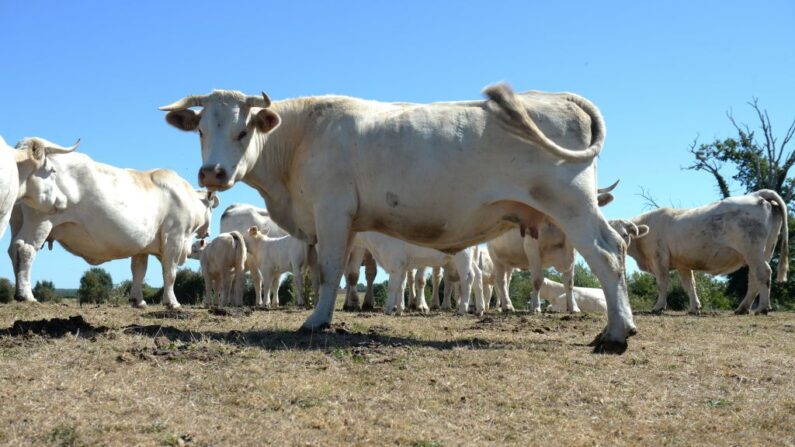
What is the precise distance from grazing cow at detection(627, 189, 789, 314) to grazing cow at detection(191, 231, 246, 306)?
385 inches

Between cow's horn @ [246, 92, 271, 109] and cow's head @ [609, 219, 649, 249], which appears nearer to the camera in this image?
cow's horn @ [246, 92, 271, 109]

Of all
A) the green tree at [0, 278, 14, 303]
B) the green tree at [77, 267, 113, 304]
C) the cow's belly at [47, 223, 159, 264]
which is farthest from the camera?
the green tree at [0, 278, 14, 303]

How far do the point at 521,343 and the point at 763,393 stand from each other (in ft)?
9.69

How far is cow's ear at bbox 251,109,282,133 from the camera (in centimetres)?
969

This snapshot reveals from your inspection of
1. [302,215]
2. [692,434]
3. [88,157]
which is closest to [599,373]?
[692,434]

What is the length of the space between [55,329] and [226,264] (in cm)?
1175

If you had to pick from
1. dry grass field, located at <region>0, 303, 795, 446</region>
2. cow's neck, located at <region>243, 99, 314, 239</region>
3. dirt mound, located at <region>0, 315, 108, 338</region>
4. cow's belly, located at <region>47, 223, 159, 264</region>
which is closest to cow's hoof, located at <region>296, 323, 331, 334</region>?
dry grass field, located at <region>0, 303, 795, 446</region>

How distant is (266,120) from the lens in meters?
9.73

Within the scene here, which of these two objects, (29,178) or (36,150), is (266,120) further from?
(29,178)

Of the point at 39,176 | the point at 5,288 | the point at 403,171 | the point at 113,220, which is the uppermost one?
the point at 39,176

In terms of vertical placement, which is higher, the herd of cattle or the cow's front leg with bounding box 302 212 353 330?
the herd of cattle

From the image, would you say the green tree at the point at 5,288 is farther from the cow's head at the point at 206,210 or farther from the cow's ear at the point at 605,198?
the cow's ear at the point at 605,198

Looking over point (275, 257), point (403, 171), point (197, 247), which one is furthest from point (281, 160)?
point (197, 247)

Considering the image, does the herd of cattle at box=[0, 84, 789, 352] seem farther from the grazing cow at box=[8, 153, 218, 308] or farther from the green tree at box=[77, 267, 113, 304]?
the green tree at box=[77, 267, 113, 304]
